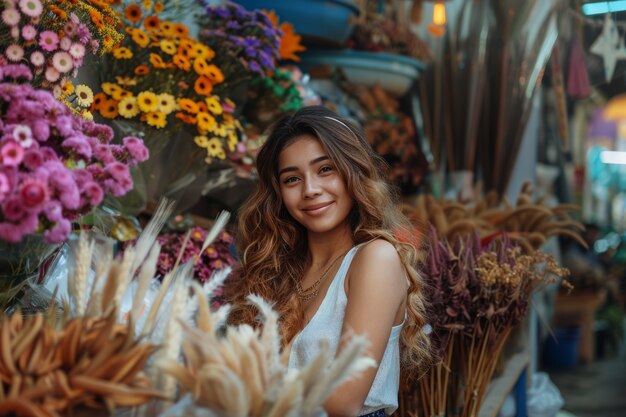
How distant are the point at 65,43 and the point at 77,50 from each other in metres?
0.03

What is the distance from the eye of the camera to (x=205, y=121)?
234 cm

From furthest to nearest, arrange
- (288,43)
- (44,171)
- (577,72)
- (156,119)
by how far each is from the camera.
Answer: (577,72), (288,43), (156,119), (44,171)

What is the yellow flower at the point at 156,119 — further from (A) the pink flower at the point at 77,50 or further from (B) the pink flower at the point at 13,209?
(B) the pink flower at the point at 13,209

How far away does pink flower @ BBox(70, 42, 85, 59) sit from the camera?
5.23 feet

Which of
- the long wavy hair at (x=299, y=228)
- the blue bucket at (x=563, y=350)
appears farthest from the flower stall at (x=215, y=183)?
the blue bucket at (x=563, y=350)

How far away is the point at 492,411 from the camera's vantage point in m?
2.45

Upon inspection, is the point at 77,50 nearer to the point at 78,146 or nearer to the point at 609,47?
→ the point at 78,146

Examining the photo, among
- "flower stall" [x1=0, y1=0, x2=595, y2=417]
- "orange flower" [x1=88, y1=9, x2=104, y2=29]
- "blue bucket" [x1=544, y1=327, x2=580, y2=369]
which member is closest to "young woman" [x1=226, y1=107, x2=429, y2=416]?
"flower stall" [x1=0, y1=0, x2=595, y2=417]

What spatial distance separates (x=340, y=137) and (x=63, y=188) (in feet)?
3.06

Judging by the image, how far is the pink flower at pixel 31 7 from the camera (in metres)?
1.50

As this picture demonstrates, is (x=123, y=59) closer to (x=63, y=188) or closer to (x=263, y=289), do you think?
(x=263, y=289)

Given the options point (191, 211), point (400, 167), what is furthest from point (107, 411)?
point (400, 167)

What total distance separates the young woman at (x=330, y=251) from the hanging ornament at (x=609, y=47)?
1819mm

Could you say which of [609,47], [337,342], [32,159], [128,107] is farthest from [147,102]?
[609,47]
